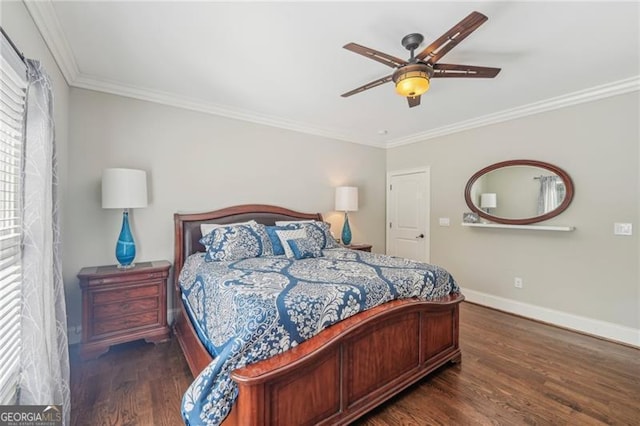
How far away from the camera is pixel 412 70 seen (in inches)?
76.1

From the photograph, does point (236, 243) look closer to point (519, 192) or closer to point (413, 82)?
point (413, 82)

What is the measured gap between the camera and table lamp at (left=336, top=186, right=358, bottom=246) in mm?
4332

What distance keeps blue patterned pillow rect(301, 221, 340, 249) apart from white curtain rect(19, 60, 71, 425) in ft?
6.93

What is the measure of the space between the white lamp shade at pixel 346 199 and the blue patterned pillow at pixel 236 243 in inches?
62.7

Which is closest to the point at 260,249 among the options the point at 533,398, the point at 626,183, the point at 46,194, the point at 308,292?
the point at 308,292

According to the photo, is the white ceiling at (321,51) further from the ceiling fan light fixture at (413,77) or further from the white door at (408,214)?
the white door at (408,214)

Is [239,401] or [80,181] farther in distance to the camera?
[80,181]

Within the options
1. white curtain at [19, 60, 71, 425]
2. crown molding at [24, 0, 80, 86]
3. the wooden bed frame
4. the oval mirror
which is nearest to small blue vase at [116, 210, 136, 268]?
the wooden bed frame

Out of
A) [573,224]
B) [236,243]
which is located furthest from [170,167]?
[573,224]

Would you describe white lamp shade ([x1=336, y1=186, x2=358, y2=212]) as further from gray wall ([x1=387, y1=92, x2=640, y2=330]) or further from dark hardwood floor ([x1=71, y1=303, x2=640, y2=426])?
dark hardwood floor ([x1=71, y1=303, x2=640, y2=426])

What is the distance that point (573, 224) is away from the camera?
3188 mm

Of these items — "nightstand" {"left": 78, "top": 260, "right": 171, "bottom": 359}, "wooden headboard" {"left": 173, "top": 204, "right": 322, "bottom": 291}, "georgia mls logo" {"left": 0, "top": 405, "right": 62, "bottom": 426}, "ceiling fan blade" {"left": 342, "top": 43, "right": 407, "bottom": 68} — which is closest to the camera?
"georgia mls logo" {"left": 0, "top": 405, "right": 62, "bottom": 426}

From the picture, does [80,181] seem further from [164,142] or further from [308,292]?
[308,292]

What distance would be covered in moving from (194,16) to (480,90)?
2792 mm
